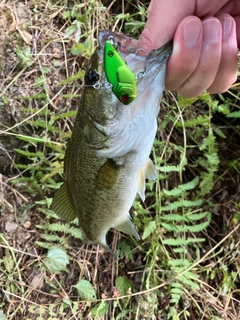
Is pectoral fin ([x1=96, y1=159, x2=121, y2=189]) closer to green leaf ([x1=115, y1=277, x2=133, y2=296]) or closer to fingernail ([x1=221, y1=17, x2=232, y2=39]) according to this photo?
fingernail ([x1=221, y1=17, x2=232, y2=39])

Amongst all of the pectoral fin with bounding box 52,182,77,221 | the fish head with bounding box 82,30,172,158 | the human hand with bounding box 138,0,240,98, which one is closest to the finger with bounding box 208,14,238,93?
the human hand with bounding box 138,0,240,98

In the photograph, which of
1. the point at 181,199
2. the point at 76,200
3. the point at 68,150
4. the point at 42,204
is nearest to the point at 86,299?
the point at 42,204

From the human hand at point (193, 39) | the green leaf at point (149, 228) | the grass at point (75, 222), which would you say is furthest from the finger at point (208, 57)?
the green leaf at point (149, 228)

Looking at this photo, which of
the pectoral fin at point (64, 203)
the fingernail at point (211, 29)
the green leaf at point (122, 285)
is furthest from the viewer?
the green leaf at point (122, 285)

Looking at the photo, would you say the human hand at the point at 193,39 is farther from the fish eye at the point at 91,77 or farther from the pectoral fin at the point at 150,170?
the pectoral fin at the point at 150,170

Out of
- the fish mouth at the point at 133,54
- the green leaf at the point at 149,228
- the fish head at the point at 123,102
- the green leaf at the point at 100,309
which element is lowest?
the green leaf at the point at 100,309

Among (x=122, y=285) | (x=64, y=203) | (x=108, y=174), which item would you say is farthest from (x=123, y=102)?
(x=122, y=285)
